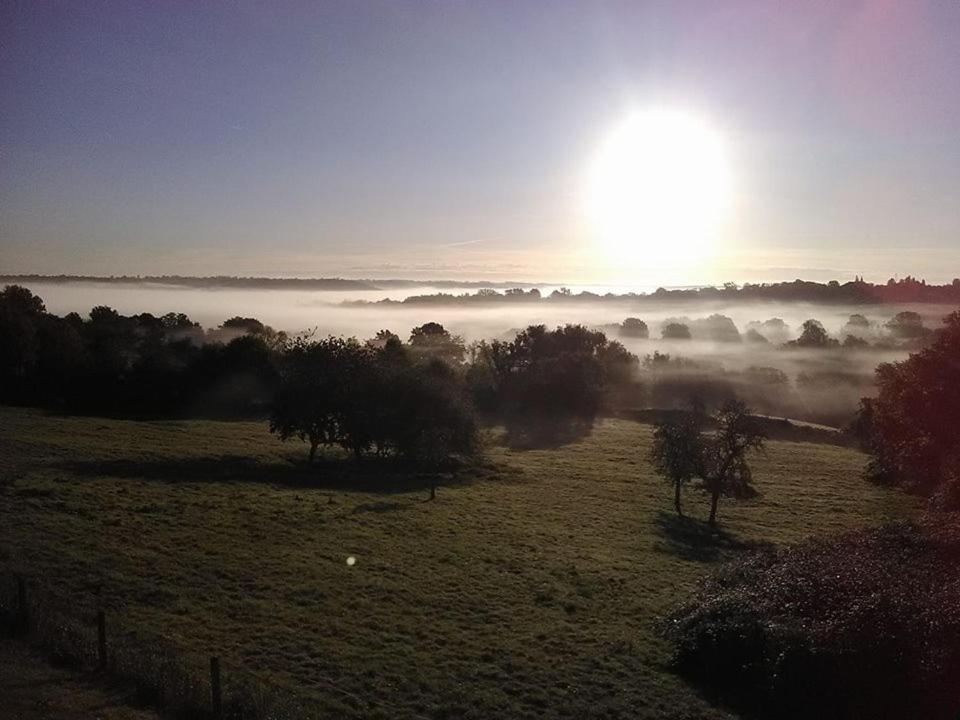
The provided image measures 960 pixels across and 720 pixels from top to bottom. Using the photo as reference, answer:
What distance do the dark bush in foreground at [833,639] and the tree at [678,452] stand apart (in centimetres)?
2083

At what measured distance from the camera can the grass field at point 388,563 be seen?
17.8 m

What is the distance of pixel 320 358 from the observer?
5516 centimetres

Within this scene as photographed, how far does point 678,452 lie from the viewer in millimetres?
45469

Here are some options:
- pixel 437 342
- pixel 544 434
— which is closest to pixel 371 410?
pixel 544 434

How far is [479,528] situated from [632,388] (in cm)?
8632

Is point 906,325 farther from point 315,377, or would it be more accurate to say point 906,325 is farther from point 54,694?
point 54,694

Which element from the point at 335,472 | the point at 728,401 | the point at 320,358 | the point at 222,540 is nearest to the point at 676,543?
the point at 728,401


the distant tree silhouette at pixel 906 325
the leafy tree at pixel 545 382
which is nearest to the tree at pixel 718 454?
the leafy tree at pixel 545 382

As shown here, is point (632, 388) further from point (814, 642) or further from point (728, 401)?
point (814, 642)

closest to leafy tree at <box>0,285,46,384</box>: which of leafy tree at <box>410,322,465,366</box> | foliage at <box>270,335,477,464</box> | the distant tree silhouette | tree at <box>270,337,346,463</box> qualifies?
foliage at <box>270,335,477,464</box>

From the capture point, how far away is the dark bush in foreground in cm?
1730

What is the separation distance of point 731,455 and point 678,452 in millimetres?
3379

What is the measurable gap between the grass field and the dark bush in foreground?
163cm

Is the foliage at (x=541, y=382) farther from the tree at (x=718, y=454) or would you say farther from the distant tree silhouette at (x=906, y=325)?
the distant tree silhouette at (x=906, y=325)
